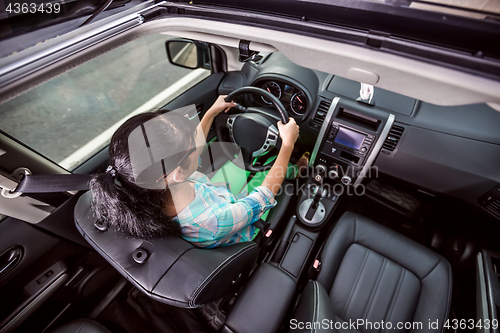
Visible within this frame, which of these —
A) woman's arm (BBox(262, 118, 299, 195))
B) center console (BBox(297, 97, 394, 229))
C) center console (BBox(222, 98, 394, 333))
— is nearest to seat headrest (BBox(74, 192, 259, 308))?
center console (BBox(222, 98, 394, 333))

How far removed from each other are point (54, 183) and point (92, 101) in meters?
2.84

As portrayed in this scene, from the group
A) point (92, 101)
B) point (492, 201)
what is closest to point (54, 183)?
point (492, 201)

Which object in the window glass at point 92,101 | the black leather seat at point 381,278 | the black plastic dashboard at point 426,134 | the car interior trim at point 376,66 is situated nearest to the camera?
the car interior trim at point 376,66

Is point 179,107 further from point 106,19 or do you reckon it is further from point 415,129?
point 415,129

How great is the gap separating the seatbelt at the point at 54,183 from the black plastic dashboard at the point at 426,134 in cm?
147

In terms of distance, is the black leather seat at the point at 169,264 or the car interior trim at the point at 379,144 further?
Answer: the car interior trim at the point at 379,144

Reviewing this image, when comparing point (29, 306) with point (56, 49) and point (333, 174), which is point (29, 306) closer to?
point (56, 49)

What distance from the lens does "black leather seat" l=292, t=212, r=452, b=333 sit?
4.44 ft

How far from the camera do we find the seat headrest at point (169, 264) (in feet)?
2.81

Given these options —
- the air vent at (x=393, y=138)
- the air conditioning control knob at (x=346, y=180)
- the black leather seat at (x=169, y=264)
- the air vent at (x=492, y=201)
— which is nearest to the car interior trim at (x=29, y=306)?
the black leather seat at (x=169, y=264)

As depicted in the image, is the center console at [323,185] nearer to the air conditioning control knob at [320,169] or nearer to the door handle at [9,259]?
the air conditioning control knob at [320,169]

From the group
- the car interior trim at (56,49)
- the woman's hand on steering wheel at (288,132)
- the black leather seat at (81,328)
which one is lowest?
the black leather seat at (81,328)

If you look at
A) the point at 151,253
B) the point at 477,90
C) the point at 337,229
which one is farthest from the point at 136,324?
the point at 477,90

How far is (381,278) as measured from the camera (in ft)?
4.78
